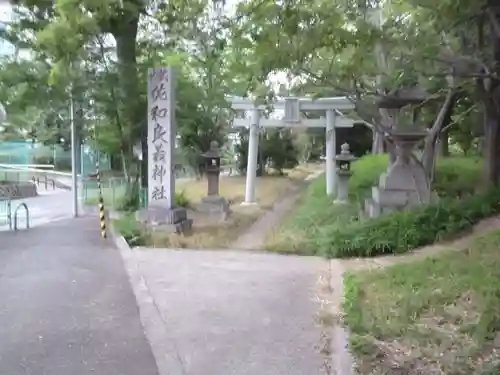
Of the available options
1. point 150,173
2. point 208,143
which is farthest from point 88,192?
point 150,173

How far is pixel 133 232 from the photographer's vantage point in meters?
11.7

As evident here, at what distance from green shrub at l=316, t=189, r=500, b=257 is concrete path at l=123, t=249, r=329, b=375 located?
2.30 feet

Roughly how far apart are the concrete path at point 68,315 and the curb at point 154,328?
74 mm

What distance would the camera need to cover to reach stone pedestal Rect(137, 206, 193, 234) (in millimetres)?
12727

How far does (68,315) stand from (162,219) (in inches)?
258

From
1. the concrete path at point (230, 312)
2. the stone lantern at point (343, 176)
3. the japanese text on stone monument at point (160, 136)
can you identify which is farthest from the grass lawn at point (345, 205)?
the japanese text on stone monument at point (160, 136)

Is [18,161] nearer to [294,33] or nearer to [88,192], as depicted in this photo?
[88,192]

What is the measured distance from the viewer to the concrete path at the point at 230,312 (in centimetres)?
495

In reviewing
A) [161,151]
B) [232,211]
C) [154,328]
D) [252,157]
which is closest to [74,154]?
[161,151]

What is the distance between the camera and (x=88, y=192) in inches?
727

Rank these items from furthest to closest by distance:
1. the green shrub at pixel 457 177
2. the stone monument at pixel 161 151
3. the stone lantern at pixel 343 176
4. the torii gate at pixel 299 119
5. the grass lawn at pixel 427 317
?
1. the torii gate at pixel 299 119
2. the stone lantern at pixel 343 176
3. the green shrub at pixel 457 177
4. the stone monument at pixel 161 151
5. the grass lawn at pixel 427 317

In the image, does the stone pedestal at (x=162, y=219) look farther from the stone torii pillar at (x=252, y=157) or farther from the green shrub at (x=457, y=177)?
the stone torii pillar at (x=252, y=157)

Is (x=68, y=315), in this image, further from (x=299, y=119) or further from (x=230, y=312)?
(x=299, y=119)

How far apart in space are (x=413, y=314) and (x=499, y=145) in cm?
817
